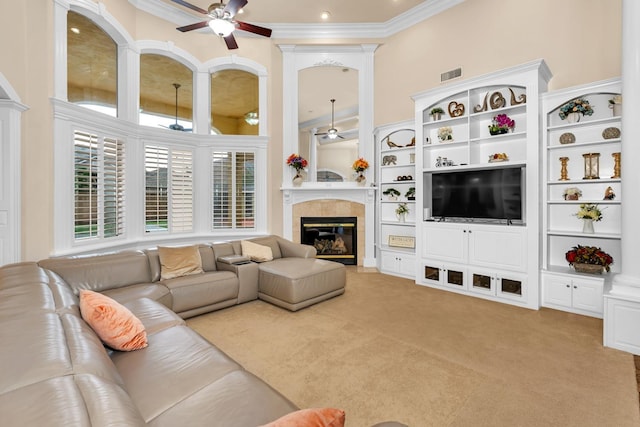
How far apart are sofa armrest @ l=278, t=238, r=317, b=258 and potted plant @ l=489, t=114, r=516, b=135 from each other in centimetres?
304

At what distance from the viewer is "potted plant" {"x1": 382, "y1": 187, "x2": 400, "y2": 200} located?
19.1ft

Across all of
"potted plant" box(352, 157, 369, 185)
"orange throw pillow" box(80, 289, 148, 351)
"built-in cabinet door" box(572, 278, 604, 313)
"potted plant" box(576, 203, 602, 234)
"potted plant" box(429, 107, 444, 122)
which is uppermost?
"potted plant" box(429, 107, 444, 122)

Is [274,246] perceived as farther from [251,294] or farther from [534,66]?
[534,66]

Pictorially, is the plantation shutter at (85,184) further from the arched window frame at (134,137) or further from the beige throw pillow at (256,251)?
the beige throw pillow at (256,251)

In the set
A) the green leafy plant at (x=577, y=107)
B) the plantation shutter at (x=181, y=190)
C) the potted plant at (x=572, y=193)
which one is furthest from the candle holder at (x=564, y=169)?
the plantation shutter at (x=181, y=190)

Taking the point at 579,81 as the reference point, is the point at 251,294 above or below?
below

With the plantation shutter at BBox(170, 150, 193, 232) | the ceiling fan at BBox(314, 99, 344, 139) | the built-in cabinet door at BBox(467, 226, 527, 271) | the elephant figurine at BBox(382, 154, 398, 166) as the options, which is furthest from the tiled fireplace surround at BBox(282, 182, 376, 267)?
the built-in cabinet door at BBox(467, 226, 527, 271)

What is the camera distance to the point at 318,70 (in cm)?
632

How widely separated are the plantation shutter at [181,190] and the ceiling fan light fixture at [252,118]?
4.30 feet

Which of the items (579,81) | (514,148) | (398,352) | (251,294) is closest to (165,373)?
(398,352)

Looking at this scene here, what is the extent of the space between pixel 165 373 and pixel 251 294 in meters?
2.44

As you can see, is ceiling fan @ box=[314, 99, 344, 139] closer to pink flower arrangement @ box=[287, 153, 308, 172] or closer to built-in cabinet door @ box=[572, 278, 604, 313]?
pink flower arrangement @ box=[287, 153, 308, 172]

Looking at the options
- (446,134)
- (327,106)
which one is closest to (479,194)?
(446,134)

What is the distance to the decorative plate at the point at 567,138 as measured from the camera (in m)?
3.87
